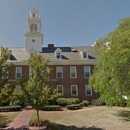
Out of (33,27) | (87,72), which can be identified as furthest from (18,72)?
(87,72)

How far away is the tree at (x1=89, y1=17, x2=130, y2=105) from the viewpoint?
38.3ft

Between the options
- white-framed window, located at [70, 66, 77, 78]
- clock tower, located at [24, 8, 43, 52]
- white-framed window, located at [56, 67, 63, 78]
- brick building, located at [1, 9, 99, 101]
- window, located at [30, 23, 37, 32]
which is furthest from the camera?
window, located at [30, 23, 37, 32]

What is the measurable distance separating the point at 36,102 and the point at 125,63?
7.17m

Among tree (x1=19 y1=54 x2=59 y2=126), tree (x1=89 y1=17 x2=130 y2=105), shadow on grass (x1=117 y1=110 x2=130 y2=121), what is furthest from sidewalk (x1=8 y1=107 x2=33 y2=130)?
shadow on grass (x1=117 y1=110 x2=130 y2=121)

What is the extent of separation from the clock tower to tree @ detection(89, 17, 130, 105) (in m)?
18.1

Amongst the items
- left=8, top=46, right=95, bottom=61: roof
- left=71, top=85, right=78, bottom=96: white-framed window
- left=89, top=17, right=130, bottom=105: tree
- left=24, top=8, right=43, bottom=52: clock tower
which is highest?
left=24, top=8, right=43, bottom=52: clock tower


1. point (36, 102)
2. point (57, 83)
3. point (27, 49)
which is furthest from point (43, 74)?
point (27, 49)

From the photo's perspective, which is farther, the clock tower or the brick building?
the clock tower

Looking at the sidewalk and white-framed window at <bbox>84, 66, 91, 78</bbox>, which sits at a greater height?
white-framed window at <bbox>84, 66, 91, 78</bbox>

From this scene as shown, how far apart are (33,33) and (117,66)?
23470 mm

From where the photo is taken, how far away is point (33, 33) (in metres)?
31.8

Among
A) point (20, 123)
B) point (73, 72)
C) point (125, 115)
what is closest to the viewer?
point (20, 123)

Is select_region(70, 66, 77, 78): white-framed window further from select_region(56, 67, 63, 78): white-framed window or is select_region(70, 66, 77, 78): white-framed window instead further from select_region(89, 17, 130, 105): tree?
select_region(89, 17, 130, 105): tree

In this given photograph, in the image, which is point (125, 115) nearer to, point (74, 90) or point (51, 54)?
point (74, 90)
